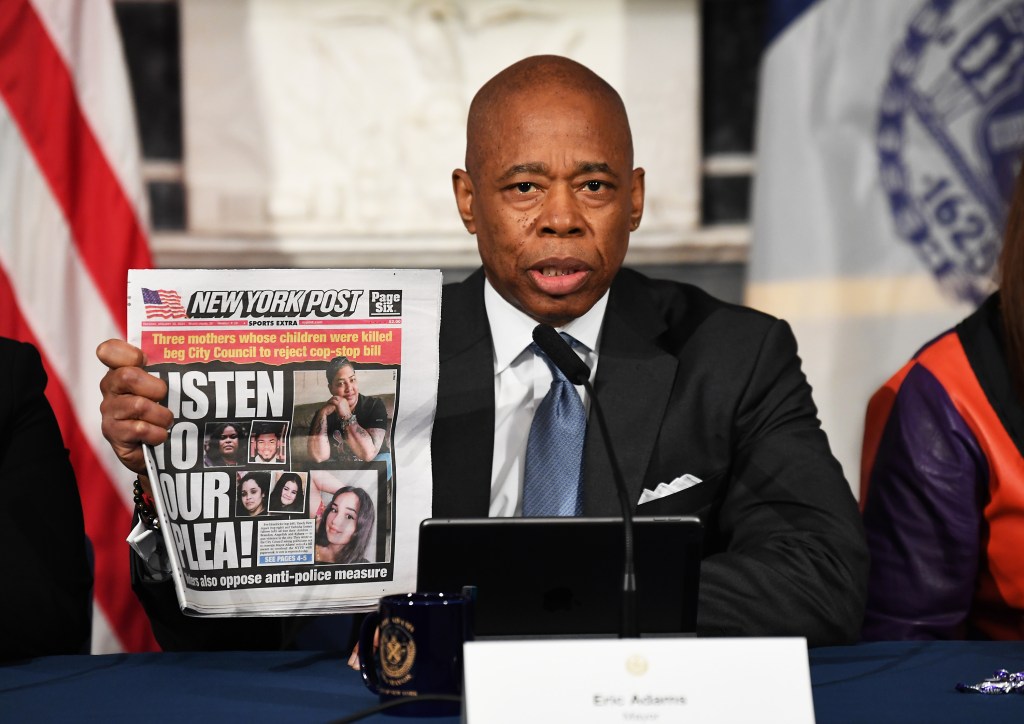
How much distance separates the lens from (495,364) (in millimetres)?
1596

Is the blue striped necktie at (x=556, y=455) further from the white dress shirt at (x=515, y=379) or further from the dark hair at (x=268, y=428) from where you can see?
the dark hair at (x=268, y=428)

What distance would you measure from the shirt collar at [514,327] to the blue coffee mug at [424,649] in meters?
0.64

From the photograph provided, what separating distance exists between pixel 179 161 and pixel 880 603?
1.83 meters

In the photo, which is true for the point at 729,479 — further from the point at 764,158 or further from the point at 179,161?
the point at 179,161

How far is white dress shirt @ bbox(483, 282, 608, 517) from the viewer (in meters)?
1.51

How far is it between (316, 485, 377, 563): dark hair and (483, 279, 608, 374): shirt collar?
18.8 inches

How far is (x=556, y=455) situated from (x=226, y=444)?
18.4 inches

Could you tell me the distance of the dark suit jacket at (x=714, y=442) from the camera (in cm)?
132

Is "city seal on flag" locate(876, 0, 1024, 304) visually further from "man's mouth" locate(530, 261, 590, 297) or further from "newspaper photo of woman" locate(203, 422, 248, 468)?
"newspaper photo of woman" locate(203, 422, 248, 468)

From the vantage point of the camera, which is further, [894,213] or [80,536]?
[894,213]

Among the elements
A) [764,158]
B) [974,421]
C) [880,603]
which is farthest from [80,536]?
[764,158]

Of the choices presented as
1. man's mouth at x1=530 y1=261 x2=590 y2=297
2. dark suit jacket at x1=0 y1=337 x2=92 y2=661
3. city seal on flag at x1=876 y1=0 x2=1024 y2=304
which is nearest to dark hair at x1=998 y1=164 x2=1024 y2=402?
man's mouth at x1=530 y1=261 x2=590 y2=297

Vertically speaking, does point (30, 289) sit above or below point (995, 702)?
above

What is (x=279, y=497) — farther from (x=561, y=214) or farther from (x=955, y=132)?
(x=955, y=132)
